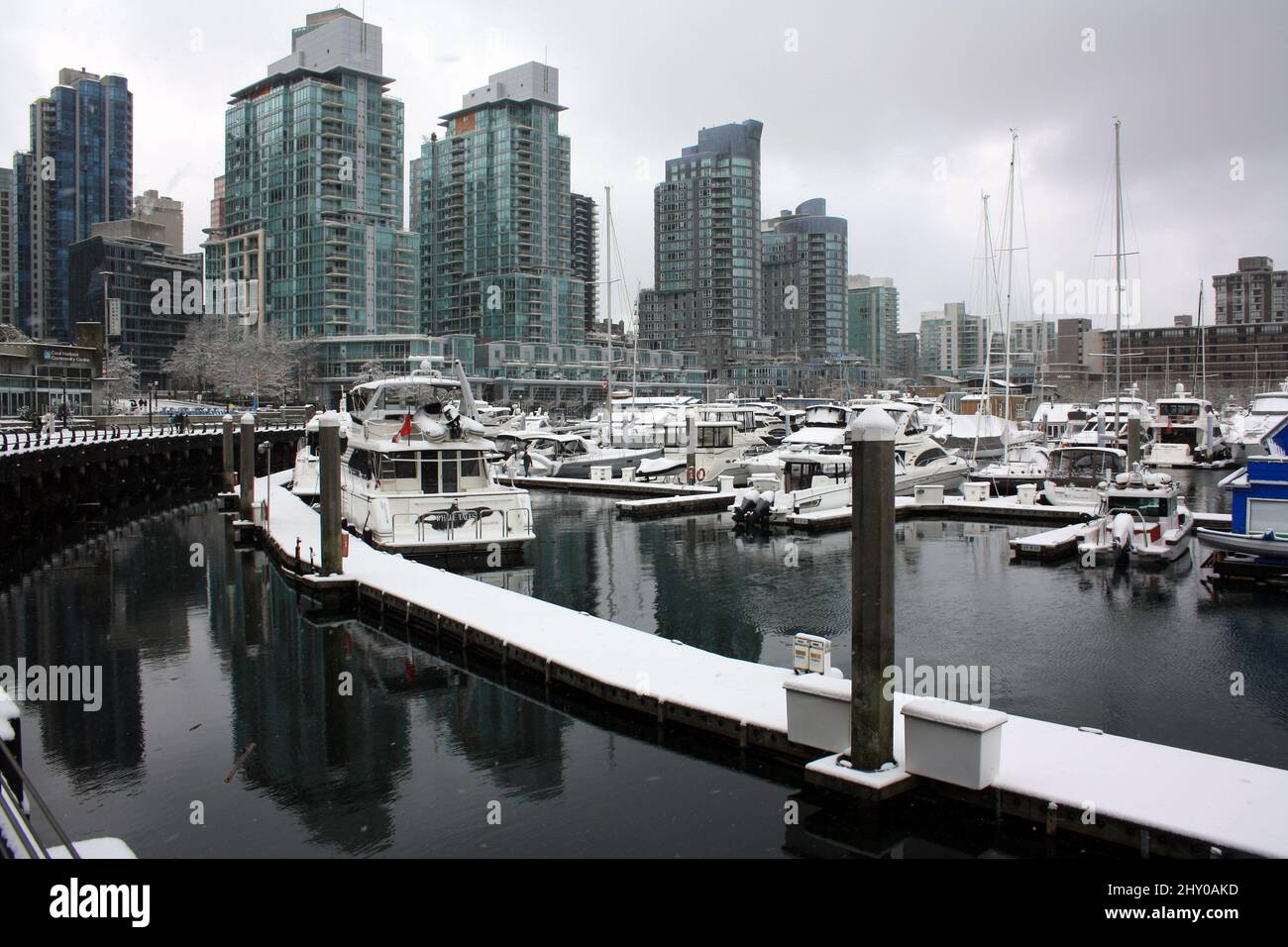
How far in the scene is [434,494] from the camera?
2495 cm

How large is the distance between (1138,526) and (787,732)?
676 inches

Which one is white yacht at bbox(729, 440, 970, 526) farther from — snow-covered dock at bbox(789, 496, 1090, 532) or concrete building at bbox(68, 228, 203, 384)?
concrete building at bbox(68, 228, 203, 384)

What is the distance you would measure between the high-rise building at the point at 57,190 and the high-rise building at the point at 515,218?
255 ft

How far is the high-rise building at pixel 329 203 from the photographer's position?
12775 centimetres

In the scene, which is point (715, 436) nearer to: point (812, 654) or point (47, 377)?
point (812, 654)

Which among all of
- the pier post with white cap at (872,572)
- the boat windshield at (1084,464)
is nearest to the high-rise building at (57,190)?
the boat windshield at (1084,464)

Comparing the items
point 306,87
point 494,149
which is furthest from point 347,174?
A: point 494,149

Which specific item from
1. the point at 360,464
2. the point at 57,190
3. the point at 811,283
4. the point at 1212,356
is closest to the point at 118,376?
the point at 360,464

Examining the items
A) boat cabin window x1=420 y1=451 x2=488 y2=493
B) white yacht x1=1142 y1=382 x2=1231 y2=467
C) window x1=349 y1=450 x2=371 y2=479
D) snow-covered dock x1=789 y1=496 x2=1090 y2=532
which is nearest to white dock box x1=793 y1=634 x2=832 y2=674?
boat cabin window x1=420 y1=451 x2=488 y2=493

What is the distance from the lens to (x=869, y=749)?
9.57 m

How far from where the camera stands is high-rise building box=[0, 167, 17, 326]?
583 ft

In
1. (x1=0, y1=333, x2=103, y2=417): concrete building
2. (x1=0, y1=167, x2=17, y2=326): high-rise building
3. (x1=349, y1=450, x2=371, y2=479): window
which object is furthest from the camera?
(x1=0, y1=167, x2=17, y2=326): high-rise building

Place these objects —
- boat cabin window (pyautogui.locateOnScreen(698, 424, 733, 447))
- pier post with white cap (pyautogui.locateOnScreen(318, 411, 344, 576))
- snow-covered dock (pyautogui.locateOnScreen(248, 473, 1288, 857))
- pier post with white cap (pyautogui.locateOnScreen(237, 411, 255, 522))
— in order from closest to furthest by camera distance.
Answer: snow-covered dock (pyautogui.locateOnScreen(248, 473, 1288, 857)) → pier post with white cap (pyautogui.locateOnScreen(318, 411, 344, 576)) → pier post with white cap (pyautogui.locateOnScreen(237, 411, 255, 522)) → boat cabin window (pyautogui.locateOnScreen(698, 424, 733, 447))

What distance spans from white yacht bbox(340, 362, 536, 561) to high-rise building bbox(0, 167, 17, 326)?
598 feet
